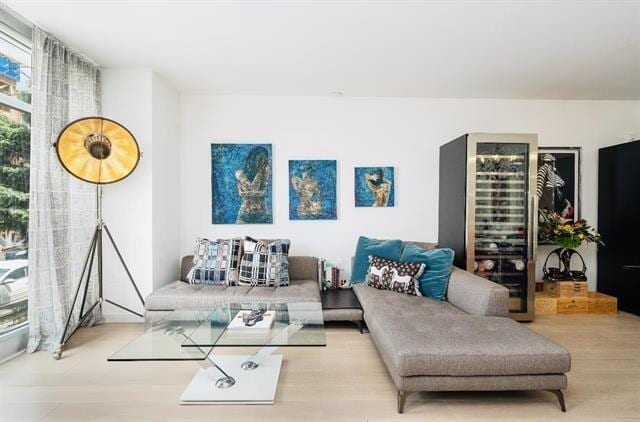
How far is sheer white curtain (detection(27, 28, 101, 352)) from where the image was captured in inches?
97.9

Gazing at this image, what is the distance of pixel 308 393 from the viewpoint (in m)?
2.02

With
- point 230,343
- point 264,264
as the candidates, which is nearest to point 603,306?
point 264,264

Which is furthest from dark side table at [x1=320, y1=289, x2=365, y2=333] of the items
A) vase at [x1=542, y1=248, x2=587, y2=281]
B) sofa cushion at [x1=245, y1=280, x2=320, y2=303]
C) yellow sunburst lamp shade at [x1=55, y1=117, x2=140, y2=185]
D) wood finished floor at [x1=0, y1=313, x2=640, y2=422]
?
vase at [x1=542, y1=248, x2=587, y2=281]

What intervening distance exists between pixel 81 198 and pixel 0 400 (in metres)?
1.63

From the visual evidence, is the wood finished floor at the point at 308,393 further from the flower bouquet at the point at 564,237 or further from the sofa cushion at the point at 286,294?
the flower bouquet at the point at 564,237

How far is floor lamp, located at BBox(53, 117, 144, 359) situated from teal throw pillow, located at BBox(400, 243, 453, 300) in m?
2.69

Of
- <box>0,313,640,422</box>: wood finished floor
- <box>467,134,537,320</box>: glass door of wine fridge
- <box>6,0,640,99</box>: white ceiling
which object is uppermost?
<box>6,0,640,99</box>: white ceiling

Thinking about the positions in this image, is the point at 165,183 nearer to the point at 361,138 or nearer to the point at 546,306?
the point at 361,138

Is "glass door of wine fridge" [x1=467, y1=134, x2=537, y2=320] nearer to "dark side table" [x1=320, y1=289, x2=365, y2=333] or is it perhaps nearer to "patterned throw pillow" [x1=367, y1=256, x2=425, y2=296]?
"patterned throw pillow" [x1=367, y1=256, x2=425, y2=296]

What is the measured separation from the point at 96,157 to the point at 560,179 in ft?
16.7

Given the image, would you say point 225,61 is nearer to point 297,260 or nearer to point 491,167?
point 297,260

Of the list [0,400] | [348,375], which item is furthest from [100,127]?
[348,375]

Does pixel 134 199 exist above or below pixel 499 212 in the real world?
above

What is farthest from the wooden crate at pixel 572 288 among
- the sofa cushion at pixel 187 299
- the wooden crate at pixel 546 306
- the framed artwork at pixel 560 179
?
the sofa cushion at pixel 187 299
